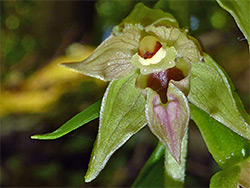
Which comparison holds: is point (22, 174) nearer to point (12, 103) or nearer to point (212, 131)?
point (12, 103)

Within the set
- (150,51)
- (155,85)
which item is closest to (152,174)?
(155,85)

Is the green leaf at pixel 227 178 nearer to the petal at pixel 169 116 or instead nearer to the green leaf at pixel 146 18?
the petal at pixel 169 116

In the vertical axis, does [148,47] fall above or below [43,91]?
above

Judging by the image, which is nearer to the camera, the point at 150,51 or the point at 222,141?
the point at 150,51

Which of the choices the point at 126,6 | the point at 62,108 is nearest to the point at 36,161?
the point at 62,108

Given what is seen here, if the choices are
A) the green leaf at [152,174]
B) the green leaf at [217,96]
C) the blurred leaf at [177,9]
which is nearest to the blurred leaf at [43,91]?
the green leaf at [152,174]

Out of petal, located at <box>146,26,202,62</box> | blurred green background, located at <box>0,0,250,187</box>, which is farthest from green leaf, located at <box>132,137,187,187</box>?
blurred green background, located at <box>0,0,250,187</box>

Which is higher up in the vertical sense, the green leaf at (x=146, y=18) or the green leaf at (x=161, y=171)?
the green leaf at (x=146, y=18)

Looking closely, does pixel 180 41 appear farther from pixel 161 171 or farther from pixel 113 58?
pixel 161 171

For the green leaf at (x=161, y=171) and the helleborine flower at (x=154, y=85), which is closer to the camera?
the helleborine flower at (x=154, y=85)

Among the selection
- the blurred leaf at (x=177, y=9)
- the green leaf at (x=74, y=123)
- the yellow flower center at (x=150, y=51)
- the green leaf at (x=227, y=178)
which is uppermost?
the blurred leaf at (x=177, y=9)
